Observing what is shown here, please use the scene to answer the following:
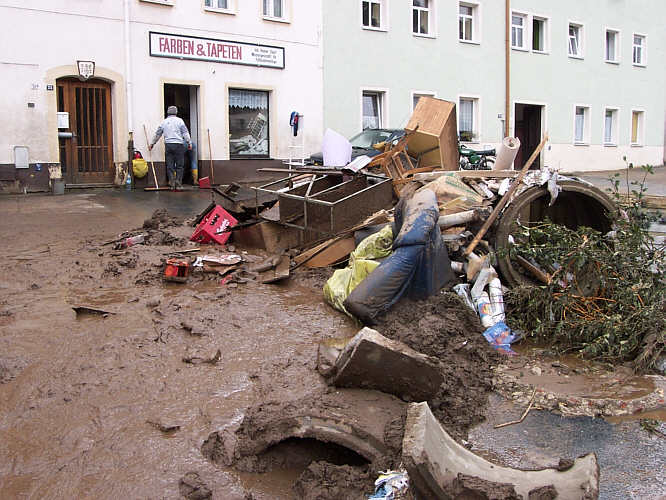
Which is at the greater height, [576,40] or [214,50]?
[576,40]

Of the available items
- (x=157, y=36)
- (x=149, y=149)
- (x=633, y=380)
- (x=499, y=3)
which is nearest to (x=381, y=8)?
(x=499, y=3)

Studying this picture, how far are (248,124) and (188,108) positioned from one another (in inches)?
78.0

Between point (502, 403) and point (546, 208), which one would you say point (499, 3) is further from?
point (502, 403)

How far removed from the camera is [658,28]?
3122 cm

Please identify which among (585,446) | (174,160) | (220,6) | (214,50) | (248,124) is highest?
(220,6)

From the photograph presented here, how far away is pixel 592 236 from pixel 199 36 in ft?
45.7

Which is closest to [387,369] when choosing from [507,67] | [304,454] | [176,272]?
[304,454]

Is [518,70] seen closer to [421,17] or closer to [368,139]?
[421,17]

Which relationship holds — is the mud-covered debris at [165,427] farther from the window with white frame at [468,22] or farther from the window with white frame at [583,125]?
the window with white frame at [583,125]

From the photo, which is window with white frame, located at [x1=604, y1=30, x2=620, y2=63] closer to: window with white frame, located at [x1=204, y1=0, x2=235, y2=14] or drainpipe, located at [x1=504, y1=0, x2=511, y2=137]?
drainpipe, located at [x1=504, y1=0, x2=511, y2=137]

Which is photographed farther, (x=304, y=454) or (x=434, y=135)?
(x=434, y=135)

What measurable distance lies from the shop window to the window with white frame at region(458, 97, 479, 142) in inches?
322

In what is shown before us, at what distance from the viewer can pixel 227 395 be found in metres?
4.18

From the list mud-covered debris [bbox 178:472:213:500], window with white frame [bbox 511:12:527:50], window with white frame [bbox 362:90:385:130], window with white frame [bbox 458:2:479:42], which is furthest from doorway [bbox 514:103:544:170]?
mud-covered debris [bbox 178:472:213:500]
